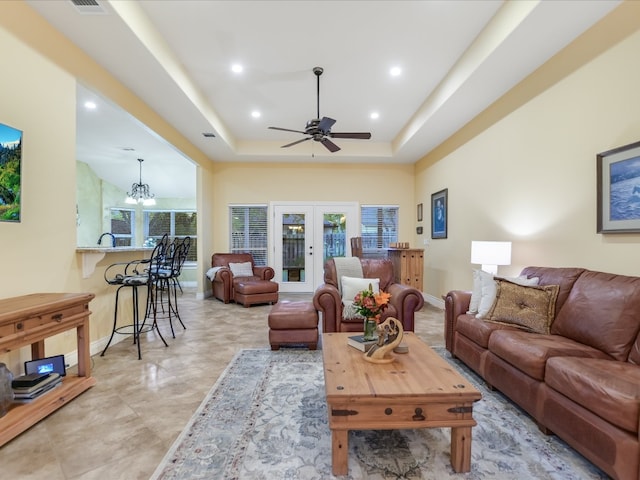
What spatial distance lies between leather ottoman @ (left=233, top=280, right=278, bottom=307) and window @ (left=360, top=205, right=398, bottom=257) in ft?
8.21

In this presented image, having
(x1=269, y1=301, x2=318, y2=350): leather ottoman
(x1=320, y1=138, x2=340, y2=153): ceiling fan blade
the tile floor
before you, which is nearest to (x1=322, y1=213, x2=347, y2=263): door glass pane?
(x1=320, y1=138, x2=340, y2=153): ceiling fan blade

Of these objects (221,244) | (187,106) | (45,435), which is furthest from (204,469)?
(221,244)

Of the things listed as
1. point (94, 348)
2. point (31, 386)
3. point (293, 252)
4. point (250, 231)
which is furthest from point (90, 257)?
point (293, 252)

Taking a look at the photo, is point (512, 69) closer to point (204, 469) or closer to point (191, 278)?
point (204, 469)

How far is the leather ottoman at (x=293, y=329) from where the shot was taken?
11.2 ft

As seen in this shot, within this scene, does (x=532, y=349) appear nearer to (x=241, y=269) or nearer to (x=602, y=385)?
(x=602, y=385)

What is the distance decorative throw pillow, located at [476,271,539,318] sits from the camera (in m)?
2.77

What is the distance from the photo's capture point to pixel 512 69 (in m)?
3.24

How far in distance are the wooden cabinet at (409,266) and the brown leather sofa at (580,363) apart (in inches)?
106

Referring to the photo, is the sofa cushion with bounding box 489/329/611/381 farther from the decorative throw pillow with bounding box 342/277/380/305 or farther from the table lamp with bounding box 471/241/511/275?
the decorative throw pillow with bounding box 342/277/380/305

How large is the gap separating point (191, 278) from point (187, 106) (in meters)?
5.37

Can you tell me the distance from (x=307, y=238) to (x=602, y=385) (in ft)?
19.7

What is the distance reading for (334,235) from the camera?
24.1ft

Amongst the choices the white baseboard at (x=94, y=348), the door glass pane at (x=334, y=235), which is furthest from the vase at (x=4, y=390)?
the door glass pane at (x=334, y=235)
